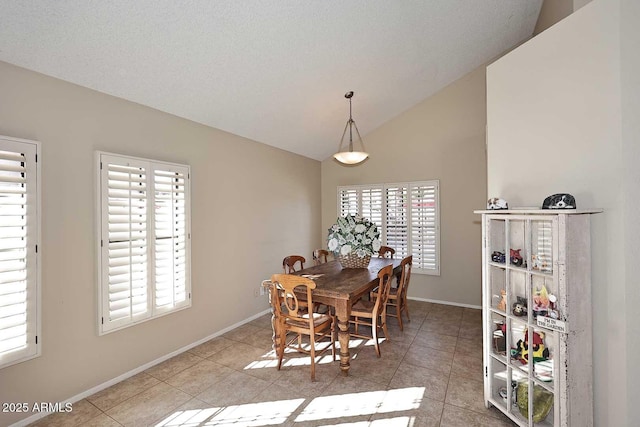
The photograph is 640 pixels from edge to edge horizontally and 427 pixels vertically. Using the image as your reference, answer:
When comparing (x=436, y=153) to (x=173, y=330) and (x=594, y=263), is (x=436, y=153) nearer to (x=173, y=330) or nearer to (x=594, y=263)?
(x=594, y=263)

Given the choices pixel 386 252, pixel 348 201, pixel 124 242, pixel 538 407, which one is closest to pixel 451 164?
pixel 386 252

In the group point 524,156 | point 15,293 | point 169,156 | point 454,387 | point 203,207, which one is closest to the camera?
point 15,293

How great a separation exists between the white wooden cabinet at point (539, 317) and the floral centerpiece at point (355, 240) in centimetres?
148

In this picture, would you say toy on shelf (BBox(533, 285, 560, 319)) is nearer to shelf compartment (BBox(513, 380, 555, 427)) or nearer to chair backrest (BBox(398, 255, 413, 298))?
shelf compartment (BBox(513, 380, 555, 427))

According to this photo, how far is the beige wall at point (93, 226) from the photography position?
2162 millimetres

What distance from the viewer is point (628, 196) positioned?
5.45ft

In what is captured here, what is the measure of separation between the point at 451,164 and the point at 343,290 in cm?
322

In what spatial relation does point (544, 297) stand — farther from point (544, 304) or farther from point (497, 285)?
point (497, 285)

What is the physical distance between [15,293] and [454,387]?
11.6 ft

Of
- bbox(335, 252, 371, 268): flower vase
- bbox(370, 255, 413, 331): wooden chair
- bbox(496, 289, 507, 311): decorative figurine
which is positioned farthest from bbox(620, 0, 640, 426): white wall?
bbox(335, 252, 371, 268): flower vase

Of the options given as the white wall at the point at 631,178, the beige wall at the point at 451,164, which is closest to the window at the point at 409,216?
the beige wall at the point at 451,164

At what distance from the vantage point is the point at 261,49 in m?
2.66

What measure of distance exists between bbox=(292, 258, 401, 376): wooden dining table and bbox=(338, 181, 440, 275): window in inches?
67.9

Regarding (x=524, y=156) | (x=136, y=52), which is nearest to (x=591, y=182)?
(x=524, y=156)
